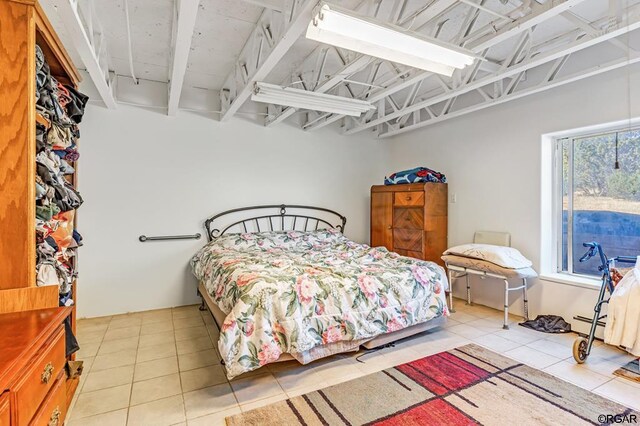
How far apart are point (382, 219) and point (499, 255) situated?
1.80m

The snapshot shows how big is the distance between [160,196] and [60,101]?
2.10 metres

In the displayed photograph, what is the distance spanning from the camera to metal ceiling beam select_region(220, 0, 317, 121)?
191cm

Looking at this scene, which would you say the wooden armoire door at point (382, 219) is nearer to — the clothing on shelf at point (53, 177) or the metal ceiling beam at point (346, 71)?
the metal ceiling beam at point (346, 71)

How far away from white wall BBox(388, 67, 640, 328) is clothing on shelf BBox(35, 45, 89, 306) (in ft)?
13.5

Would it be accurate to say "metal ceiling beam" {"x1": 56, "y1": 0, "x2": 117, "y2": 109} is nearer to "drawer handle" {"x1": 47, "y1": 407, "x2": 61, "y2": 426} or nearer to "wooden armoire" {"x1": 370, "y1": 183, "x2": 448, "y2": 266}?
"drawer handle" {"x1": 47, "y1": 407, "x2": 61, "y2": 426}

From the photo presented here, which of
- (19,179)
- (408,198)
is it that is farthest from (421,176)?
(19,179)

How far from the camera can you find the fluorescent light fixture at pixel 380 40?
5.95ft

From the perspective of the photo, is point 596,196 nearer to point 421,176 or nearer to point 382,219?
point 421,176

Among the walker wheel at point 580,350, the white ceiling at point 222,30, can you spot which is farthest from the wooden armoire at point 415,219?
the walker wheel at point 580,350

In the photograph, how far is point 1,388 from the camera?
826 mm

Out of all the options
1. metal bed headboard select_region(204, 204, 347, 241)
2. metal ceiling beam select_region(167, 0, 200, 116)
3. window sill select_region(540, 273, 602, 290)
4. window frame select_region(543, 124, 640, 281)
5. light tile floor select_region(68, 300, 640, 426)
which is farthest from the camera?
metal bed headboard select_region(204, 204, 347, 241)

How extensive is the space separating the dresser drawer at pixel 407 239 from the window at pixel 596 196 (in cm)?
151

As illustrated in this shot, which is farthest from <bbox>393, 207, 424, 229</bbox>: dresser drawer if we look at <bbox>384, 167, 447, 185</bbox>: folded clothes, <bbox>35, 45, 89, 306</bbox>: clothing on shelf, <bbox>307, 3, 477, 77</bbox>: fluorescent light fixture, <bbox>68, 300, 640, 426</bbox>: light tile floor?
<bbox>35, 45, 89, 306</bbox>: clothing on shelf

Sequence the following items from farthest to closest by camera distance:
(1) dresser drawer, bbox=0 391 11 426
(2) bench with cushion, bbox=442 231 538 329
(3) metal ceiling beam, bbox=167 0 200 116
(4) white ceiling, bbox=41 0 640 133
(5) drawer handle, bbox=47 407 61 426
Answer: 1. (2) bench with cushion, bbox=442 231 538 329
2. (4) white ceiling, bbox=41 0 640 133
3. (3) metal ceiling beam, bbox=167 0 200 116
4. (5) drawer handle, bbox=47 407 61 426
5. (1) dresser drawer, bbox=0 391 11 426
